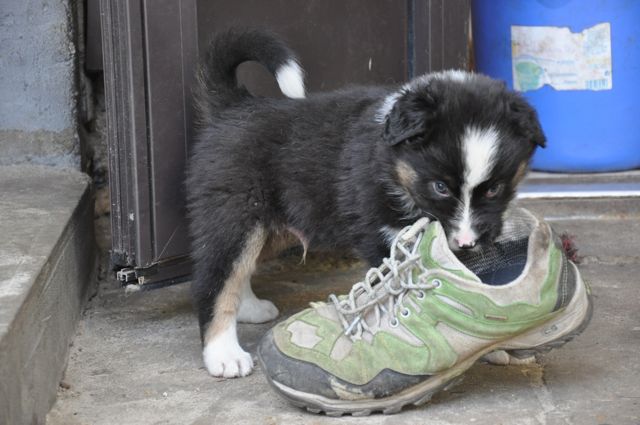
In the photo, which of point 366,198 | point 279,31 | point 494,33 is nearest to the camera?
point 366,198

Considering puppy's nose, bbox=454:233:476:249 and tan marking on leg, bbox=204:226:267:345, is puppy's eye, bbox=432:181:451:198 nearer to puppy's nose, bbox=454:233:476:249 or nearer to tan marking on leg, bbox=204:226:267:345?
puppy's nose, bbox=454:233:476:249

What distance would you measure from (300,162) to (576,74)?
1.85 m

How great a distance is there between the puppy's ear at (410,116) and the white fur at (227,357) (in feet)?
2.65

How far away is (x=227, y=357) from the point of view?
9.55 ft

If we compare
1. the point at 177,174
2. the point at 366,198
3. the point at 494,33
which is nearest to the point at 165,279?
the point at 177,174

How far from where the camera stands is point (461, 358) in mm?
2463

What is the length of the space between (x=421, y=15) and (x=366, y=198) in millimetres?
1087

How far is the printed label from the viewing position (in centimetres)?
429

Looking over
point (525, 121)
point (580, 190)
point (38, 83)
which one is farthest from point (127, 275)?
point (580, 190)

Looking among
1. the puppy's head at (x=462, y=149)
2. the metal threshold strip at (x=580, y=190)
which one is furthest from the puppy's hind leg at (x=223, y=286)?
the metal threshold strip at (x=580, y=190)

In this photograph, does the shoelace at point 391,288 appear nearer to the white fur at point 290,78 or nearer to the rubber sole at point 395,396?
the rubber sole at point 395,396

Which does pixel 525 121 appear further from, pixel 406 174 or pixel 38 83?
pixel 38 83

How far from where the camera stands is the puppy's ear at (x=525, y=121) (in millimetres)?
2711

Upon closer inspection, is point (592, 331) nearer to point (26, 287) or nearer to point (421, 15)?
point (421, 15)
